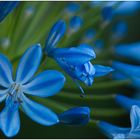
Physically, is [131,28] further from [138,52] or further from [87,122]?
[87,122]

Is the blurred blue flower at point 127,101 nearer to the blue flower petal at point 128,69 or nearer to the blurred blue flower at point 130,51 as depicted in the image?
the blue flower petal at point 128,69

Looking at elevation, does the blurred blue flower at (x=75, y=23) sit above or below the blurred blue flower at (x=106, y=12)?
below

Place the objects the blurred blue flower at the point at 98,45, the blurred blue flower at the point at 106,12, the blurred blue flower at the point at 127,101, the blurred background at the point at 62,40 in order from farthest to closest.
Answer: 1. the blurred blue flower at the point at 98,45
2. the blurred blue flower at the point at 106,12
3. the blurred background at the point at 62,40
4. the blurred blue flower at the point at 127,101

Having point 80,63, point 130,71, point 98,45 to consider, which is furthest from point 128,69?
point 98,45

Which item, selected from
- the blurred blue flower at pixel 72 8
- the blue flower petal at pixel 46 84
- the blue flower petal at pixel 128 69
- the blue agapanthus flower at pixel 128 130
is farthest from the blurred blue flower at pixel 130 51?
the blue flower petal at pixel 46 84

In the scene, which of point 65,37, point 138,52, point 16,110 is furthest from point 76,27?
point 16,110

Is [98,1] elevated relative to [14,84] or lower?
elevated
